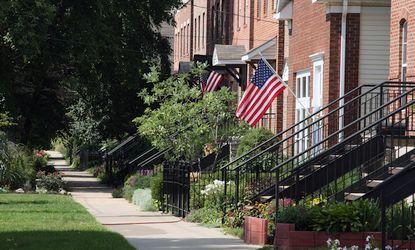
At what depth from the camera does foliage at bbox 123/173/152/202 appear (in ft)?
99.9

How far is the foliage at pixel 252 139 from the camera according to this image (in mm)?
26375

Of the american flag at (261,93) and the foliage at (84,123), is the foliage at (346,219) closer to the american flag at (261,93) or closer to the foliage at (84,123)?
the american flag at (261,93)

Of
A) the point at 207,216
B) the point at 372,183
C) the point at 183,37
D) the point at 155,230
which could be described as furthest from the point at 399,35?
the point at 183,37

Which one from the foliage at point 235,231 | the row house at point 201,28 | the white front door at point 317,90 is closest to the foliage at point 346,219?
the foliage at point 235,231

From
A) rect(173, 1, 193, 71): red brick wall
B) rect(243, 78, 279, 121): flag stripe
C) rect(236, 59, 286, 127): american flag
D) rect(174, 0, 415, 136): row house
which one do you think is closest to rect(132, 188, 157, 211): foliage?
rect(236, 59, 286, 127): american flag

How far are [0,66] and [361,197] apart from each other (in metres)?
20.6

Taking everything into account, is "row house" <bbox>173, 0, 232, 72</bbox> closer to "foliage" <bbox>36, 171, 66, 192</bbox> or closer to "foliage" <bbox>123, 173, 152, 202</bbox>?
"foliage" <bbox>36, 171, 66, 192</bbox>

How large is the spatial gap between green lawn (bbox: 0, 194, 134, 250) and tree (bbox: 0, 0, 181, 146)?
19.8 ft

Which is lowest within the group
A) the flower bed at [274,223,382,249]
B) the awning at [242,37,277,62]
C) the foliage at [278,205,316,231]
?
the flower bed at [274,223,382,249]

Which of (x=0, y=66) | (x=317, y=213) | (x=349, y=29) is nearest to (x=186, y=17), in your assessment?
(x=0, y=66)

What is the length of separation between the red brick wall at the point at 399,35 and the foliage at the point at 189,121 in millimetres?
7646

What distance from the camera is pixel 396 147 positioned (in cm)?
1780

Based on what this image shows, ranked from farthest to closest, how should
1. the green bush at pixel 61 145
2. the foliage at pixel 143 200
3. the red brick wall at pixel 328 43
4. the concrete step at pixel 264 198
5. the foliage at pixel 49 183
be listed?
1. the green bush at pixel 61 145
2. the foliage at pixel 49 183
3. the foliage at pixel 143 200
4. the red brick wall at pixel 328 43
5. the concrete step at pixel 264 198

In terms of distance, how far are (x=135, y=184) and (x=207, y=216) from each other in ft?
38.2
